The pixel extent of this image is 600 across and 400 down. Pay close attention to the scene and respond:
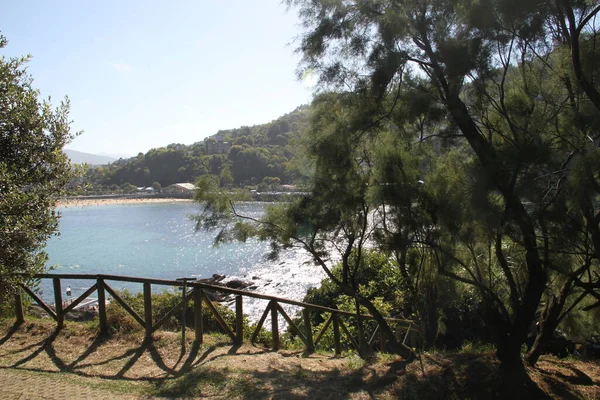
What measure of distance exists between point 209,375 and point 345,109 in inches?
147

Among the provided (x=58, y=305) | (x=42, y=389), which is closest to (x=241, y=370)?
(x=42, y=389)

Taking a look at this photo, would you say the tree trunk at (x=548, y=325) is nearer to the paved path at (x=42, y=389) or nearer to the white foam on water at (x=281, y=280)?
the paved path at (x=42, y=389)

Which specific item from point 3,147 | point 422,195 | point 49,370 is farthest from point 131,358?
point 422,195

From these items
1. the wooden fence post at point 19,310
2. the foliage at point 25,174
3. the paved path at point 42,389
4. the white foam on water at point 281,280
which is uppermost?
the foliage at point 25,174

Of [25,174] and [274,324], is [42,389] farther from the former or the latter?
[274,324]

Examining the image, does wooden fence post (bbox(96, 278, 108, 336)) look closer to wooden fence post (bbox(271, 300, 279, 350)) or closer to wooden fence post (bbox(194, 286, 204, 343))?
wooden fence post (bbox(194, 286, 204, 343))

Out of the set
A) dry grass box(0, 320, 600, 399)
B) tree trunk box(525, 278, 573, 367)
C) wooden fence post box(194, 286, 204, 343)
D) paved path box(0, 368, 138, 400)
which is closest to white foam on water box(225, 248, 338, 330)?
wooden fence post box(194, 286, 204, 343)

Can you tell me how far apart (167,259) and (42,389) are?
100 ft

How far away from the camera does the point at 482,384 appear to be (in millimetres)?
5035

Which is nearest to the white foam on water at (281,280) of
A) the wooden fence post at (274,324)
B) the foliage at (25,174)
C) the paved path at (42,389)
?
the wooden fence post at (274,324)

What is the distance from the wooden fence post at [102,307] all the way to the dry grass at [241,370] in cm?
18

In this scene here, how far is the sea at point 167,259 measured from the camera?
2481 cm

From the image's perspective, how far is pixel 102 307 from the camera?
634cm

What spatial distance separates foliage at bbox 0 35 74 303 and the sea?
10744 mm
